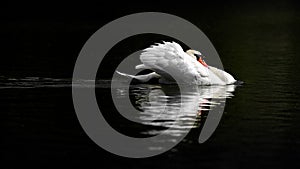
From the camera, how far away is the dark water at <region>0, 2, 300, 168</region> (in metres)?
14.9

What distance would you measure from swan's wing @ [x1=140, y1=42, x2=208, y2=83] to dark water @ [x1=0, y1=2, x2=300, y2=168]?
610 mm

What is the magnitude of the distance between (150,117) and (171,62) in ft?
18.0

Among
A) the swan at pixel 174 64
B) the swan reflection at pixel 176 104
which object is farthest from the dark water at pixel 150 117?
the swan at pixel 174 64

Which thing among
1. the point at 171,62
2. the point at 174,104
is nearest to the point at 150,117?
the point at 174,104

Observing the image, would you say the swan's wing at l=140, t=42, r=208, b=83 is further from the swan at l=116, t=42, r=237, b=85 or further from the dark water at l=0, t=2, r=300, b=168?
the dark water at l=0, t=2, r=300, b=168

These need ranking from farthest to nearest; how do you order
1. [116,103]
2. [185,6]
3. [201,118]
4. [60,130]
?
[185,6] < [116,103] < [201,118] < [60,130]

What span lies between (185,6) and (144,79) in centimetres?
6273

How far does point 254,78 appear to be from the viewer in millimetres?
28281

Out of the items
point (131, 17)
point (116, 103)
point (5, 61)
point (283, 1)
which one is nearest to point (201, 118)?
point (116, 103)

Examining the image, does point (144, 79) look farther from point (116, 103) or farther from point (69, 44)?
point (69, 44)

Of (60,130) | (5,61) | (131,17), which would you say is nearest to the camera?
(60,130)

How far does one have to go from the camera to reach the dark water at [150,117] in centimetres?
1491

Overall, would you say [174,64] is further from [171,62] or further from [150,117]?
[150,117]

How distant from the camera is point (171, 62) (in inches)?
966
